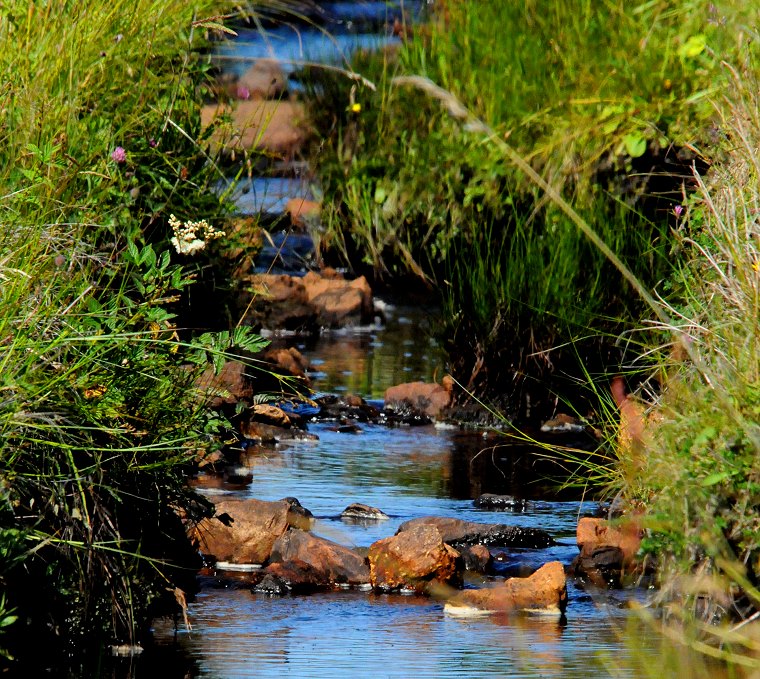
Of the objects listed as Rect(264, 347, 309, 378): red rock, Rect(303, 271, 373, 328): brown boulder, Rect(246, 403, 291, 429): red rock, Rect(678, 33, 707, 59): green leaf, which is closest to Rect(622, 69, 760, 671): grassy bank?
Rect(246, 403, 291, 429): red rock

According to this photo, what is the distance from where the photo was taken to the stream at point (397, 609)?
4.21 meters

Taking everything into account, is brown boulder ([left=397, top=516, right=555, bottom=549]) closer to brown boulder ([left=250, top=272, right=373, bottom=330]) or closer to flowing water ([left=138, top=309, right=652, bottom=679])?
flowing water ([left=138, top=309, right=652, bottom=679])

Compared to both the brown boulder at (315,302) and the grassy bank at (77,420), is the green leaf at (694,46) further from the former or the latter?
the grassy bank at (77,420)

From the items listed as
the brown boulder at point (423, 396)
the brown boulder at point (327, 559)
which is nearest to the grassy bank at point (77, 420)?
the brown boulder at point (327, 559)

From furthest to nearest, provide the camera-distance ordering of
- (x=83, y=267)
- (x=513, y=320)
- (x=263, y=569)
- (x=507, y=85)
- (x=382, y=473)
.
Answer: (x=507, y=85)
(x=513, y=320)
(x=382, y=473)
(x=263, y=569)
(x=83, y=267)

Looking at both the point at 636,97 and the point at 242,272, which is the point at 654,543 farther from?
the point at 636,97

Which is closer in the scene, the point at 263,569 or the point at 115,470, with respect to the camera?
the point at 115,470

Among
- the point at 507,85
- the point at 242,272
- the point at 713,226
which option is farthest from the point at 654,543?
the point at 507,85

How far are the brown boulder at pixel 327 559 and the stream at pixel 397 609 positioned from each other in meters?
0.09

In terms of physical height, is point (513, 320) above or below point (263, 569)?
above

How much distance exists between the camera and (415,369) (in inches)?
353

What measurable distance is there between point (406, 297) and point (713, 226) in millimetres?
5785

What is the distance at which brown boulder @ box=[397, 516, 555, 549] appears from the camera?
5.45m

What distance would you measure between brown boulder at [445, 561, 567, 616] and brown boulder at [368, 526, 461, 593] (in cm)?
18
